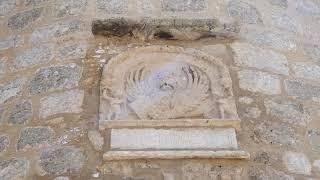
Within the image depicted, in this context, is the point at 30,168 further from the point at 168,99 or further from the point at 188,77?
the point at 188,77

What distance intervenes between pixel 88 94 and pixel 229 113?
2.39 ft

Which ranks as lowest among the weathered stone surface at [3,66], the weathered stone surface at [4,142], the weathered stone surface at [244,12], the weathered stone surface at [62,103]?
the weathered stone surface at [4,142]

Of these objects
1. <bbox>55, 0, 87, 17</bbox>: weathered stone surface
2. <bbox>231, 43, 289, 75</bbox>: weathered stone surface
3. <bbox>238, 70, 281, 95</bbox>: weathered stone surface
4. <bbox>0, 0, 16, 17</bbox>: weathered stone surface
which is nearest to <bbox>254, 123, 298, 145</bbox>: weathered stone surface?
<bbox>238, 70, 281, 95</bbox>: weathered stone surface

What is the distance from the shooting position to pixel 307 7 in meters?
4.32

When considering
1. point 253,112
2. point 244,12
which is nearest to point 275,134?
point 253,112

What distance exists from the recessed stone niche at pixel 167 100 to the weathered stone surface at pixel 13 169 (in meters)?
0.40

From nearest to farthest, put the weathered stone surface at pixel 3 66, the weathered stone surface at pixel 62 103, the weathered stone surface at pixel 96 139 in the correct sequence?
1. the weathered stone surface at pixel 96 139
2. the weathered stone surface at pixel 62 103
3. the weathered stone surface at pixel 3 66

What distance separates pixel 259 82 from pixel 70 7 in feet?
4.17

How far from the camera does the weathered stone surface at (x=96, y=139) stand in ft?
9.82

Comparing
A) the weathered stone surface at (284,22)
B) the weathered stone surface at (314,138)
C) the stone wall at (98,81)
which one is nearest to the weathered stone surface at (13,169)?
the stone wall at (98,81)

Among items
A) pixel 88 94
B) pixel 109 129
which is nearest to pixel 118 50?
pixel 88 94

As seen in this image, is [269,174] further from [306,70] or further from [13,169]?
[13,169]

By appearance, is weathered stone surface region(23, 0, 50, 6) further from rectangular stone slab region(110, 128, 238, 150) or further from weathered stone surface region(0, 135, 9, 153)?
rectangular stone slab region(110, 128, 238, 150)

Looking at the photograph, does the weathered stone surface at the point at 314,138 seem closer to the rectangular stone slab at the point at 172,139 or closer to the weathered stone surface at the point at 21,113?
the rectangular stone slab at the point at 172,139
